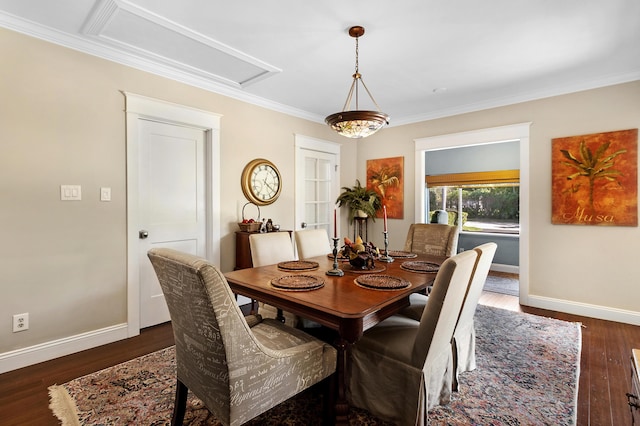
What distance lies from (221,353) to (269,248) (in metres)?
1.48

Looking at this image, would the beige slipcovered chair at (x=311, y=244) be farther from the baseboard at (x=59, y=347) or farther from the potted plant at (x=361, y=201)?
the potted plant at (x=361, y=201)

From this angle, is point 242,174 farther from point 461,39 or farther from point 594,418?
point 594,418

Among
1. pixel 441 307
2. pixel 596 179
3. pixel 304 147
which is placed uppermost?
pixel 304 147

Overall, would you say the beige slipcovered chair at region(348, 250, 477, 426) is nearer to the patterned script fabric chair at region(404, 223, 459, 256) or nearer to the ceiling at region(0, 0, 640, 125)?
the patterned script fabric chair at region(404, 223, 459, 256)

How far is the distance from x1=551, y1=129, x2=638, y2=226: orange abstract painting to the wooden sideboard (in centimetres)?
341

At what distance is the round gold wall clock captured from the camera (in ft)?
12.2

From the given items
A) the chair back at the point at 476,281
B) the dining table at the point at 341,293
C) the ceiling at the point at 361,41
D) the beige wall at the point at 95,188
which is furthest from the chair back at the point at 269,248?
the ceiling at the point at 361,41

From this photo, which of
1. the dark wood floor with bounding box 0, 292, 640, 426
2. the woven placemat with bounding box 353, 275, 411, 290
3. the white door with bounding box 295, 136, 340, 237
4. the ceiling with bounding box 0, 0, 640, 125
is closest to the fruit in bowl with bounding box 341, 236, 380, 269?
the woven placemat with bounding box 353, 275, 411, 290

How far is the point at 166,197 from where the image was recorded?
10.3ft

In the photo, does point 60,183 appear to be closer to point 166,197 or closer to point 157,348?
point 166,197

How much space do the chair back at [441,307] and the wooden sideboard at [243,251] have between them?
2.26 metres

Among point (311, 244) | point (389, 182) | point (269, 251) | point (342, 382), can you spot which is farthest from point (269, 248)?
point (389, 182)

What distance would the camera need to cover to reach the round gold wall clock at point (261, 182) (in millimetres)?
3721

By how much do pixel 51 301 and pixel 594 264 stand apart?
5036mm
